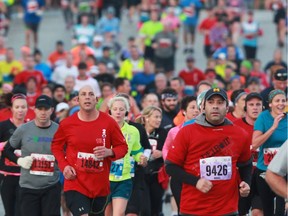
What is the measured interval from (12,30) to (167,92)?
22949 mm

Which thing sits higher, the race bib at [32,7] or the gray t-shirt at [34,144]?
the gray t-shirt at [34,144]

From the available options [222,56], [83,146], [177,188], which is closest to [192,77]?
[222,56]

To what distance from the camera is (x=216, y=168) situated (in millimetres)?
9781

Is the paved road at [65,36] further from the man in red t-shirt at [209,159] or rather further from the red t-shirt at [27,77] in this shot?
the man in red t-shirt at [209,159]

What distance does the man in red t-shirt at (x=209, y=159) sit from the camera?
9711mm

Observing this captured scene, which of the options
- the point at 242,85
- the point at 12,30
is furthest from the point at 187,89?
the point at 12,30

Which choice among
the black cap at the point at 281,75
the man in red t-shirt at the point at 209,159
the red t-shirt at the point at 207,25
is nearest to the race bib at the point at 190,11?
the red t-shirt at the point at 207,25

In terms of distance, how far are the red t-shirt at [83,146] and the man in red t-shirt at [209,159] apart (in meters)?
1.66

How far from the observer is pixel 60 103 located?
1720 cm

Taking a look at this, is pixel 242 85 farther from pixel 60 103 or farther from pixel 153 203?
pixel 153 203

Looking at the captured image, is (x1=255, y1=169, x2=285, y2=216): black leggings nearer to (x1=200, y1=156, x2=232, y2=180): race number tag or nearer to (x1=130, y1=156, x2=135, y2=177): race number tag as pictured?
(x1=130, y1=156, x2=135, y2=177): race number tag

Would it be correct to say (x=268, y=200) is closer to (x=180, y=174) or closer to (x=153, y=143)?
(x=153, y=143)

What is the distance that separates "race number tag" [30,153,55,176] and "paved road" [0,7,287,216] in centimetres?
1905

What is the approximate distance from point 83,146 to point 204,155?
1.91m
